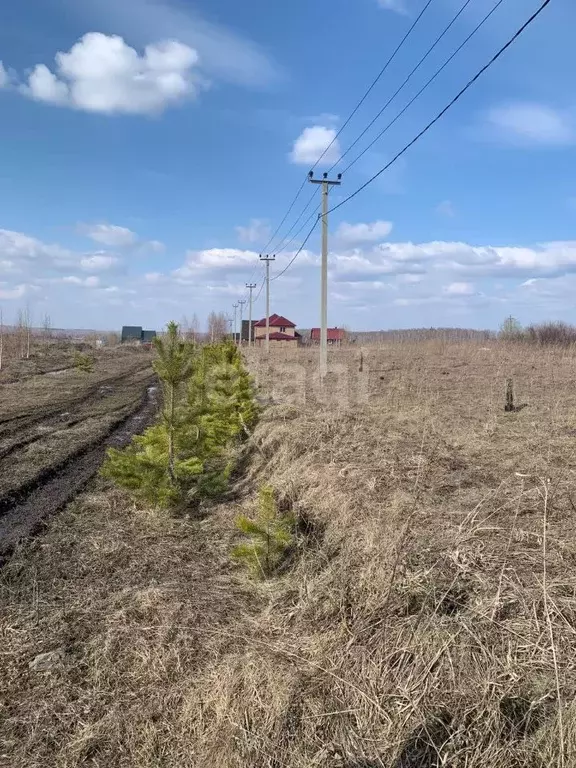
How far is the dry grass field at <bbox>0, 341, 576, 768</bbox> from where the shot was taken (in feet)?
8.00

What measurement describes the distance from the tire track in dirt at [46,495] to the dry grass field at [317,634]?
0.31 meters

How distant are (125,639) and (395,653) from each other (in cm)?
172

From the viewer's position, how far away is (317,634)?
3234 millimetres

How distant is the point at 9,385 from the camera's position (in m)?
20.8

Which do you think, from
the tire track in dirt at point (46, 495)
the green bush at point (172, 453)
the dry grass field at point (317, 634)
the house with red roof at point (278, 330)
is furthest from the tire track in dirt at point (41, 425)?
the house with red roof at point (278, 330)

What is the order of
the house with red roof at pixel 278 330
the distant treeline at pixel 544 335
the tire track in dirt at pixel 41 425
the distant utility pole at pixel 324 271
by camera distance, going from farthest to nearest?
the house with red roof at pixel 278 330 → the distant treeline at pixel 544 335 → the distant utility pole at pixel 324 271 → the tire track in dirt at pixel 41 425

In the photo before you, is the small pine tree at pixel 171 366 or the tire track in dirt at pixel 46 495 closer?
the tire track in dirt at pixel 46 495

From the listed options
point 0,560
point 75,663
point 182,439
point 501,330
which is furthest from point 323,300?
point 501,330

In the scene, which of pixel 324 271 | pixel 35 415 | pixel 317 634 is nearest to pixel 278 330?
pixel 324 271

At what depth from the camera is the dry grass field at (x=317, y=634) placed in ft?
8.00

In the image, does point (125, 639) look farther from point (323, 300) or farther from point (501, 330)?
point (501, 330)

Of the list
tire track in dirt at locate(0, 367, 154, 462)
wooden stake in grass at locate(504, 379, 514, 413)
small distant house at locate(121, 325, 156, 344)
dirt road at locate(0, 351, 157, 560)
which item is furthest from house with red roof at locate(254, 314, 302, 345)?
wooden stake in grass at locate(504, 379, 514, 413)

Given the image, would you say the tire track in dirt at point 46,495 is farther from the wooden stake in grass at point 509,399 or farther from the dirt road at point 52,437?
the wooden stake in grass at point 509,399

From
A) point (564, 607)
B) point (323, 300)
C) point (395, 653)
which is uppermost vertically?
point (323, 300)
